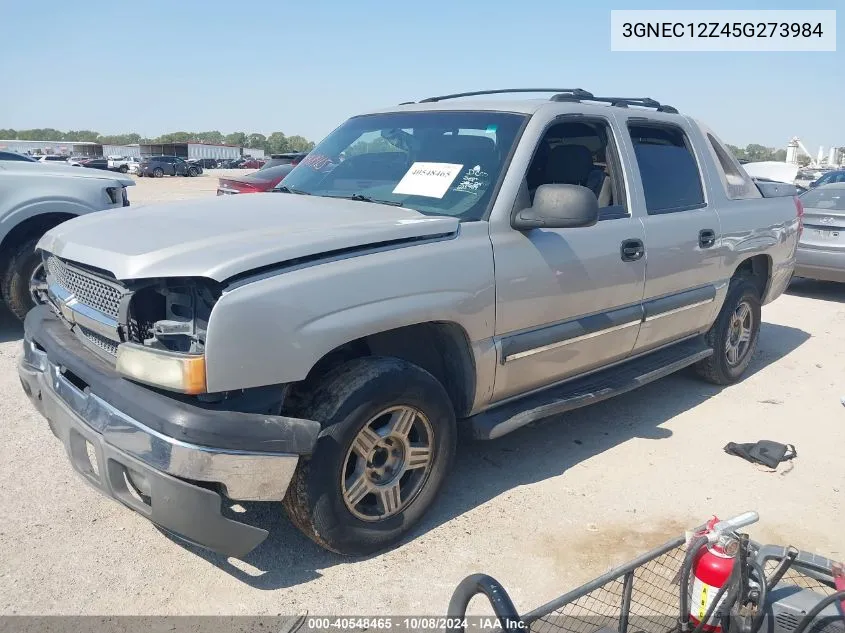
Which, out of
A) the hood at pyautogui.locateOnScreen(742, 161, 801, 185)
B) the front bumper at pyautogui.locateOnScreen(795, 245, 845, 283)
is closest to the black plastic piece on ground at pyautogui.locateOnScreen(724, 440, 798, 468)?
the front bumper at pyautogui.locateOnScreen(795, 245, 845, 283)

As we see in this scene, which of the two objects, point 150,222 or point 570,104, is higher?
Result: point 570,104

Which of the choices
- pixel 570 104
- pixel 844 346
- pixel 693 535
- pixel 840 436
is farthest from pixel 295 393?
pixel 844 346

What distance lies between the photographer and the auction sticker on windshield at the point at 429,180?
3568mm

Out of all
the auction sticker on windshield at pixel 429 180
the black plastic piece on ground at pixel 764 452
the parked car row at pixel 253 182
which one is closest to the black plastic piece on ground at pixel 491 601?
the auction sticker on windshield at pixel 429 180

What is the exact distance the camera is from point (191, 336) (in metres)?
2.56

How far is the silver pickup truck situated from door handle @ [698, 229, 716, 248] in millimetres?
37

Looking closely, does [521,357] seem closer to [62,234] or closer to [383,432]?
[383,432]

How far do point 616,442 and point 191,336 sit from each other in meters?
2.87

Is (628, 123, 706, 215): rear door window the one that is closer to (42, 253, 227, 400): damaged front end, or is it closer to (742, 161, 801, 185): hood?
(42, 253, 227, 400): damaged front end

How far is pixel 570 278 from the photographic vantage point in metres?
3.67

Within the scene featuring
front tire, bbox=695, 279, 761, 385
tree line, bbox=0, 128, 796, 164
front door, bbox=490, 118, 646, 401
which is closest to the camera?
front door, bbox=490, 118, 646, 401

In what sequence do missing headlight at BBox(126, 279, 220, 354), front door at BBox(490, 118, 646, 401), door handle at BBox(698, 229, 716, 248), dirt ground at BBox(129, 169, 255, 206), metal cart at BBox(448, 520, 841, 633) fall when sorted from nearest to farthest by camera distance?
metal cart at BBox(448, 520, 841, 633) < missing headlight at BBox(126, 279, 220, 354) < front door at BBox(490, 118, 646, 401) < door handle at BBox(698, 229, 716, 248) < dirt ground at BBox(129, 169, 255, 206)

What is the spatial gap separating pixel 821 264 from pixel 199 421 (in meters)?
8.61

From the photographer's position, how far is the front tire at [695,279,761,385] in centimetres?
533
